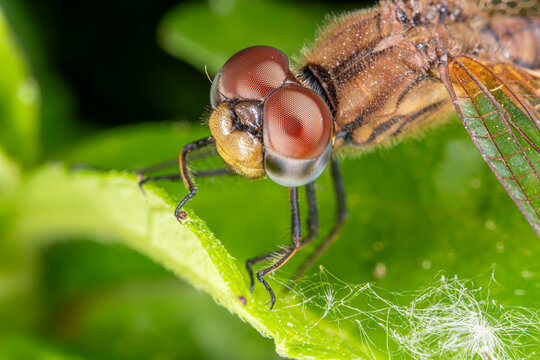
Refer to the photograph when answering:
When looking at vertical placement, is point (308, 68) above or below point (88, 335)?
above

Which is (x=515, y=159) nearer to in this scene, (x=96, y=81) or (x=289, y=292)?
(x=289, y=292)

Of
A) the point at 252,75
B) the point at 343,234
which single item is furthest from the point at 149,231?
the point at 343,234

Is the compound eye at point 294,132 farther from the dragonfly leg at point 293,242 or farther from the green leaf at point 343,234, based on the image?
the green leaf at point 343,234

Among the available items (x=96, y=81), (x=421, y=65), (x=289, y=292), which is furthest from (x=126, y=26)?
(x=289, y=292)

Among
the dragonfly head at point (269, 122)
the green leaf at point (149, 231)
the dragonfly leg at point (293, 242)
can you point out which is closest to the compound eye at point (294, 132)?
the dragonfly head at point (269, 122)

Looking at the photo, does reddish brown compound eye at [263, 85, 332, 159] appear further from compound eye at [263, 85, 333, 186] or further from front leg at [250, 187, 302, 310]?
front leg at [250, 187, 302, 310]

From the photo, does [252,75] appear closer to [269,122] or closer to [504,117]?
[269,122]
